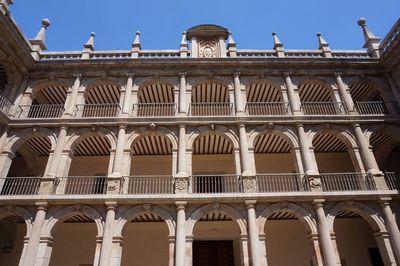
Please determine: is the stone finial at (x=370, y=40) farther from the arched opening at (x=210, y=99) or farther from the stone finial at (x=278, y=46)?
the arched opening at (x=210, y=99)

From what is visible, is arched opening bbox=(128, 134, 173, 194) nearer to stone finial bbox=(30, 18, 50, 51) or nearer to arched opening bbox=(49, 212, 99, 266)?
arched opening bbox=(49, 212, 99, 266)

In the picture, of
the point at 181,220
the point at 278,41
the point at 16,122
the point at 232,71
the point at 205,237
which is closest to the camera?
the point at 181,220

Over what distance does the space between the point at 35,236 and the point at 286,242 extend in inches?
432

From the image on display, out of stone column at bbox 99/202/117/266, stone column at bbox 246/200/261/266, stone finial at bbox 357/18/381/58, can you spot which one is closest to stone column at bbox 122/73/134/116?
stone column at bbox 99/202/117/266

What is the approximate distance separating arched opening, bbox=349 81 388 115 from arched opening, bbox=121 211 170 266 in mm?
11429

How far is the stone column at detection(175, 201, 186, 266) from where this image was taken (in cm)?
1044

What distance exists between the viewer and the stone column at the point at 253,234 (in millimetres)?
10367

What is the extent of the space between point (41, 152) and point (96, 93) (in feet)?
13.9

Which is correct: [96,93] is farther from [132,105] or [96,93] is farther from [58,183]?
[58,183]

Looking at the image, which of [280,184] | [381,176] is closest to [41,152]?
[280,184]

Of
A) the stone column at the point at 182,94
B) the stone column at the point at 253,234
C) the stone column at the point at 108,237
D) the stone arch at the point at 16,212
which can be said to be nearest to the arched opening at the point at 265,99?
the stone column at the point at 182,94

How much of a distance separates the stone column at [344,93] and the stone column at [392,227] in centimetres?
461

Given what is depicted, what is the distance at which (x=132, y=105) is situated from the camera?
46.3ft

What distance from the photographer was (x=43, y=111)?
15094mm
